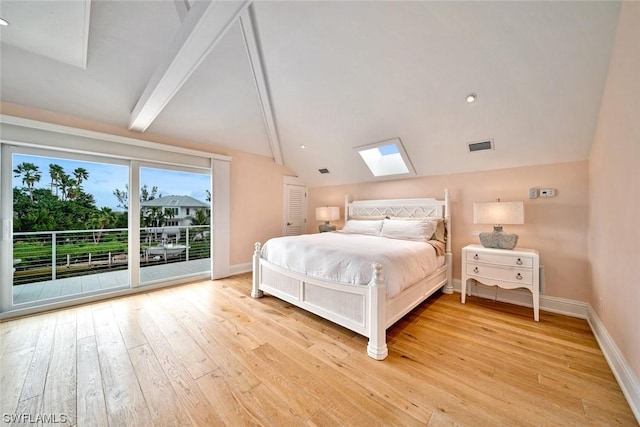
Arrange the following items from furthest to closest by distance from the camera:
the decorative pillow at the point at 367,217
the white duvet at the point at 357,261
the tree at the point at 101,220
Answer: the decorative pillow at the point at 367,217 < the tree at the point at 101,220 < the white duvet at the point at 357,261

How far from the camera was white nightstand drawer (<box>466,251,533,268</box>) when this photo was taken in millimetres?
2725

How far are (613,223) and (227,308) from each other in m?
4.02

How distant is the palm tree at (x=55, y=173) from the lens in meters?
3.17

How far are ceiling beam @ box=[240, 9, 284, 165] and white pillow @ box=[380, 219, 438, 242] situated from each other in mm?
2794

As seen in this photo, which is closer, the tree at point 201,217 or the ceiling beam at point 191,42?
the ceiling beam at point 191,42

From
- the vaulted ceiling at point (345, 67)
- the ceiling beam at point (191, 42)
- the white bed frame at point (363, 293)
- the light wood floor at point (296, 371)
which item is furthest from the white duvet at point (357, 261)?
the ceiling beam at point (191, 42)

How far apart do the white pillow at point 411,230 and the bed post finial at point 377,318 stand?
1.60m

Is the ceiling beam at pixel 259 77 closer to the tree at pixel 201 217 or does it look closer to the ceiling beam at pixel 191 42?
the ceiling beam at pixel 191 42

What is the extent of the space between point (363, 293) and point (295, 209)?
153 inches

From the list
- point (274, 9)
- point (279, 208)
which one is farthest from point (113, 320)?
point (274, 9)

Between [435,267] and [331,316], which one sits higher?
[435,267]

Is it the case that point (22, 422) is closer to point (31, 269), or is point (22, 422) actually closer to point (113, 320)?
point (113, 320)

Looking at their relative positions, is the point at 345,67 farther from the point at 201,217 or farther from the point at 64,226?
the point at 64,226

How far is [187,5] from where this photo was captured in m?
2.28
